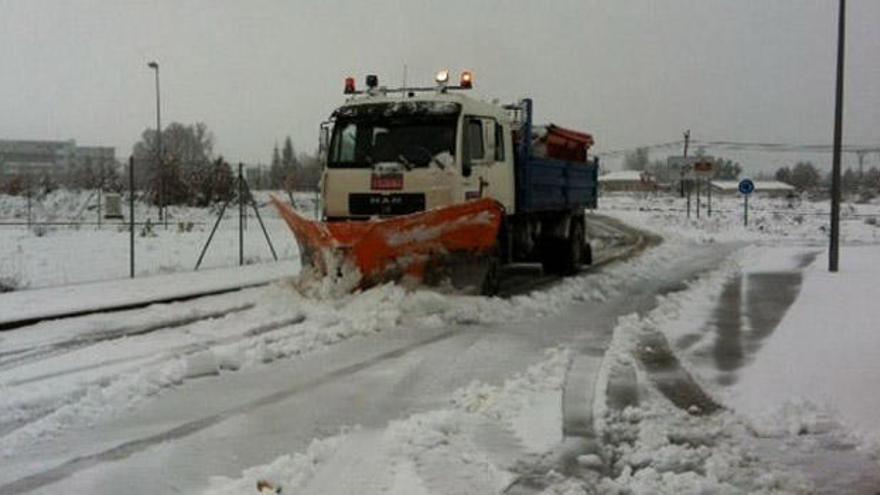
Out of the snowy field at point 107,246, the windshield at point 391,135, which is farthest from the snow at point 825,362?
the snowy field at point 107,246

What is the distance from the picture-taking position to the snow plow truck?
40.7 ft

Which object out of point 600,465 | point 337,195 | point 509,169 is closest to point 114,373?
point 600,465

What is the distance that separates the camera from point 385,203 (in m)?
13.4

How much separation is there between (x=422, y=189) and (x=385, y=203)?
574 mm

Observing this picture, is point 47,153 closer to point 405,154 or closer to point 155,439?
point 405,154

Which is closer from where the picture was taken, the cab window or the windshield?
the windshield

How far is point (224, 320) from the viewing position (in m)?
11.7

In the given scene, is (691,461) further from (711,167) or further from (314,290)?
(711,167)

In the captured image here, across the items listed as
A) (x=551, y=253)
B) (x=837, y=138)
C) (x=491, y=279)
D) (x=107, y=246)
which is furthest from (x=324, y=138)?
(x=107, y=246)

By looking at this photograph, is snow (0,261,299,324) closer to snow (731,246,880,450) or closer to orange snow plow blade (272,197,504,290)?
orange snow plow blade (272,197,504,290)

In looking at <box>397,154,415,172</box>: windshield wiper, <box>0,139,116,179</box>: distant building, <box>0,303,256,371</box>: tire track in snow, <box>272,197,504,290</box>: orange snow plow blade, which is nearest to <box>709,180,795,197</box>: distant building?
<box>0,139,116,179</box>: distant building

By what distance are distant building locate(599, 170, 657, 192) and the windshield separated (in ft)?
437

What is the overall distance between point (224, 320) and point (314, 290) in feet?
4.56

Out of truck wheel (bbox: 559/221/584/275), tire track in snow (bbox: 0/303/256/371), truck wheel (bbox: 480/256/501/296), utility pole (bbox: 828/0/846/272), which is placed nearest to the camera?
tire track in snow (bbox: 0/303/256/371)
